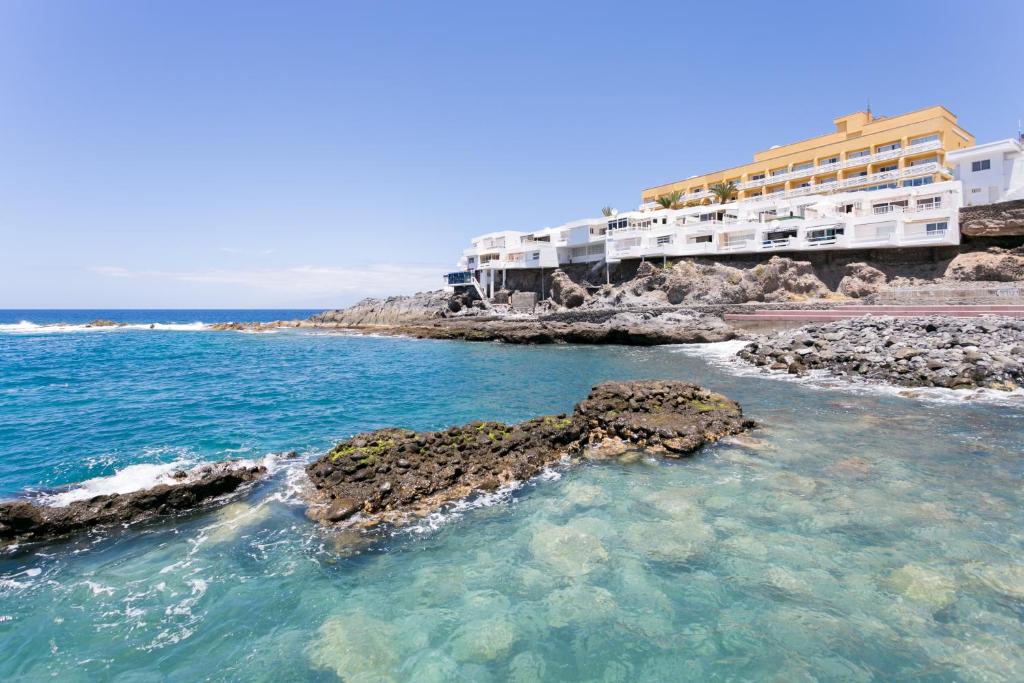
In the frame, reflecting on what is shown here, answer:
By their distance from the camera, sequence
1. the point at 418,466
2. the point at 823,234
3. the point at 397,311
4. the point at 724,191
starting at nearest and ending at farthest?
the point at 418,466, the point at 823,234, the point at 724,191, the point at 397,311

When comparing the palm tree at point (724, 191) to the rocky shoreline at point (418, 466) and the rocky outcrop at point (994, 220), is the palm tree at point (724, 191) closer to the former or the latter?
the rocky outcrop at point (994, 220)

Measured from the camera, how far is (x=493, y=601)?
267 inches

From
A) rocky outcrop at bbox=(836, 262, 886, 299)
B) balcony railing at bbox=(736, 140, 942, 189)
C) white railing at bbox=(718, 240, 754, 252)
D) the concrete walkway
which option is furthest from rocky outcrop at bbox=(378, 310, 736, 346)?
balcony railing at bbox=(736, 140, 942, 189)

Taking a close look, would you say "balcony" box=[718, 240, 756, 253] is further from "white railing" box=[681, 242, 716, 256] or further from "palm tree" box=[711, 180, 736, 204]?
"palm tree" box=[711, 180, 736, 204]

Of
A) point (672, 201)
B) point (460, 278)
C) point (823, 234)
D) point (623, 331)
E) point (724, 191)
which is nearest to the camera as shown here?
point (623, 331)

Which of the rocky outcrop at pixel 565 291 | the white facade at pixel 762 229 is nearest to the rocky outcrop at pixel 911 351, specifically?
the white facade at pixel 762 229

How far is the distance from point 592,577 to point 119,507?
29.0ft

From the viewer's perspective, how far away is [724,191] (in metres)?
63.6

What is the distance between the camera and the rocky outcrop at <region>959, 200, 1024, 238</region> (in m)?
38.1

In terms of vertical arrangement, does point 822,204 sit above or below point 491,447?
above

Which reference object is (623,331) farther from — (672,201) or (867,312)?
(672,201)

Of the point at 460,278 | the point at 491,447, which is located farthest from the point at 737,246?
the point at 491,447

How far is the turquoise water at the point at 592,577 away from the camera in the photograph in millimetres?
5699

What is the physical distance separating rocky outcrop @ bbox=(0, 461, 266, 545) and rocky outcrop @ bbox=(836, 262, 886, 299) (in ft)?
159
